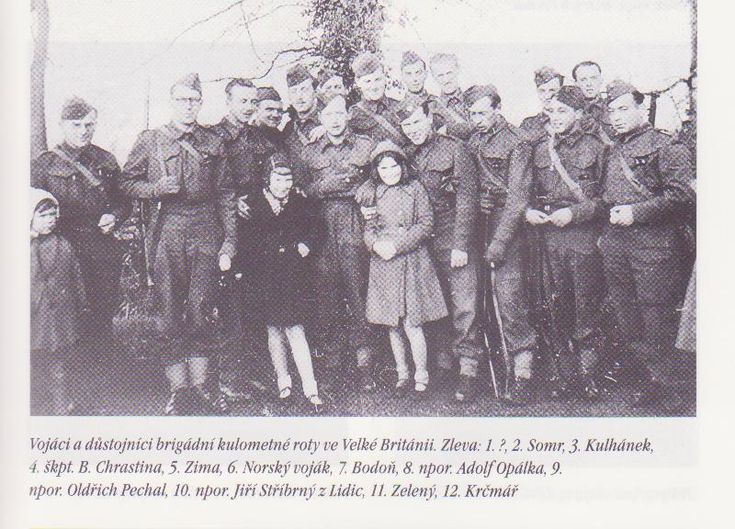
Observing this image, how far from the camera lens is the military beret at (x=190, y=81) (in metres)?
2.82

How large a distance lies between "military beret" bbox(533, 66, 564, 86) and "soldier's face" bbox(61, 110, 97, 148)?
154 centimetres

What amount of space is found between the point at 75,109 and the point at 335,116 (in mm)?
902

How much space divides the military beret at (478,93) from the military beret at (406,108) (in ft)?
0.55

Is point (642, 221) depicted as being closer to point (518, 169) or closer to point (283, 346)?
point (518, 169)

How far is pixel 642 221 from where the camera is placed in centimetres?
275

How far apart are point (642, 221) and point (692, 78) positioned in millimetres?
531

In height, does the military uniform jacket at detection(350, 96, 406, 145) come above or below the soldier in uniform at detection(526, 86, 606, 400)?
above

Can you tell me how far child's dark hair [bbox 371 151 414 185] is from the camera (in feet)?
9.11

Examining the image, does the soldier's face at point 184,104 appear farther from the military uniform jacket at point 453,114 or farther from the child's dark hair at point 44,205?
the military uniform jacket at point 453,114

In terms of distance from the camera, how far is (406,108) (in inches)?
111

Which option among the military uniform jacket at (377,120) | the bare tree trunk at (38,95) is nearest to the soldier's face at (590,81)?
the military uniform jacket at (377,120)

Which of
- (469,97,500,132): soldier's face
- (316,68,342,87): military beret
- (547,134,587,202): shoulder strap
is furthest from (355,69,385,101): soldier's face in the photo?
(547,134,587,202): shoulder strap

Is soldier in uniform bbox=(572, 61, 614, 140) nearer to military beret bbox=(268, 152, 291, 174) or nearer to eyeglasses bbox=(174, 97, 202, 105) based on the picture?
military beret bbox=(268, 152, 291, 174)
